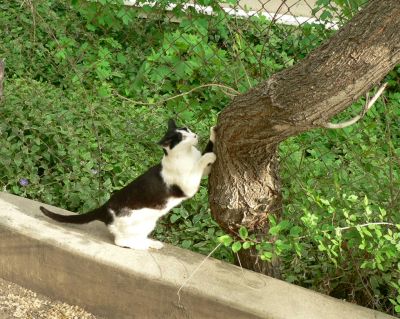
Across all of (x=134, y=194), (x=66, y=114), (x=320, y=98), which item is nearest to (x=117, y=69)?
(x=66, y=114)

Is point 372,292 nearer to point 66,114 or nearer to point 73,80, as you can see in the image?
point 66,114

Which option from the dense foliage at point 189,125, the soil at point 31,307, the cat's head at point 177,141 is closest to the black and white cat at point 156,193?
the cat's head at point 177,141

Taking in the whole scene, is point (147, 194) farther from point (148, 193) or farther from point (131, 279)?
point (131, 279)

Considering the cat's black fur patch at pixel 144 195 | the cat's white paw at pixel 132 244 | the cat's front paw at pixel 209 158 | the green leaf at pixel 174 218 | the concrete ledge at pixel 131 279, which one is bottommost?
the concrete ledge at pixel 131 279

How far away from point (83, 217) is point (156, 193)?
0.41m

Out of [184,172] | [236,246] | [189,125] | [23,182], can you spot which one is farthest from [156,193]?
[189,125]

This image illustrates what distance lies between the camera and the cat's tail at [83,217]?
3184mm

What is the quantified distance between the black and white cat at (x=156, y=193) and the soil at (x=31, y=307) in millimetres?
391

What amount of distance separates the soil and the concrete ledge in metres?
0.03

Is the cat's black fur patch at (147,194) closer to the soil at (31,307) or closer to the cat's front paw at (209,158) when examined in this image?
the cat's front paw at (209,158)

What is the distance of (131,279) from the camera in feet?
9.66

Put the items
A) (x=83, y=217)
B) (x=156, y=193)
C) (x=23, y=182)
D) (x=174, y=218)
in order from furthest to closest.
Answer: (x=23, y=182) → (x=174, y=218) → (x=83, y=217) → (x=156, y=193)

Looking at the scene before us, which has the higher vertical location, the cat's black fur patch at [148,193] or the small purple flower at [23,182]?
the cat's black fur patch at [148,193]

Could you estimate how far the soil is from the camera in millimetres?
3086
